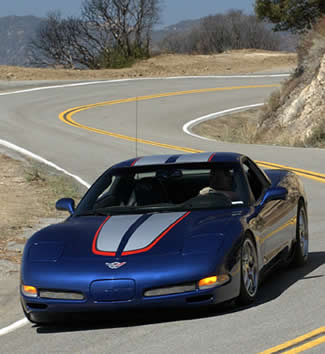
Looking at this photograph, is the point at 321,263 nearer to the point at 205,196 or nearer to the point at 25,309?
the point at 205,196

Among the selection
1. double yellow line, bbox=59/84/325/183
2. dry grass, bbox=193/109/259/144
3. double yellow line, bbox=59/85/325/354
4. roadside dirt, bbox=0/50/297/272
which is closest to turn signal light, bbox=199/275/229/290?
double yellow line, bbox=59/85/325/354

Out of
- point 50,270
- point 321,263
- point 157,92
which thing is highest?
point 50,270

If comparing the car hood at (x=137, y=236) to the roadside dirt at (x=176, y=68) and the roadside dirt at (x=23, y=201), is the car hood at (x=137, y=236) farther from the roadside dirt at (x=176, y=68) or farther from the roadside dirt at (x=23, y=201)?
the roadside dirt at (x=176, y=68)

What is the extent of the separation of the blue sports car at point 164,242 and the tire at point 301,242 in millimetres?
14


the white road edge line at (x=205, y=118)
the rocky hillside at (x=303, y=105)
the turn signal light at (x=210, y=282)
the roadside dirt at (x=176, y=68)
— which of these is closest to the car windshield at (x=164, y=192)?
the turn signal light at (x=210, y=282)

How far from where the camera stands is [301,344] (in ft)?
19.4

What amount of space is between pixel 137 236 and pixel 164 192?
54.8 inches

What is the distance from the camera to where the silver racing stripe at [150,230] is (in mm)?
7148

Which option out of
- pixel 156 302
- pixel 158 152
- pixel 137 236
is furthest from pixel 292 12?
pixel 156 302

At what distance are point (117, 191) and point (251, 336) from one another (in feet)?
9.59

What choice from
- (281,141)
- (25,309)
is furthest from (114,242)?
(281,141)

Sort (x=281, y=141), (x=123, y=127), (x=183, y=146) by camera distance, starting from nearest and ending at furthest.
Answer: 1. (x=183, y=146)
2. (x=281, y=141)
3. (x=123, y=127)

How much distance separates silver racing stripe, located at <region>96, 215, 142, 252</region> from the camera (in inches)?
284

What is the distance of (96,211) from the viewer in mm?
8375
